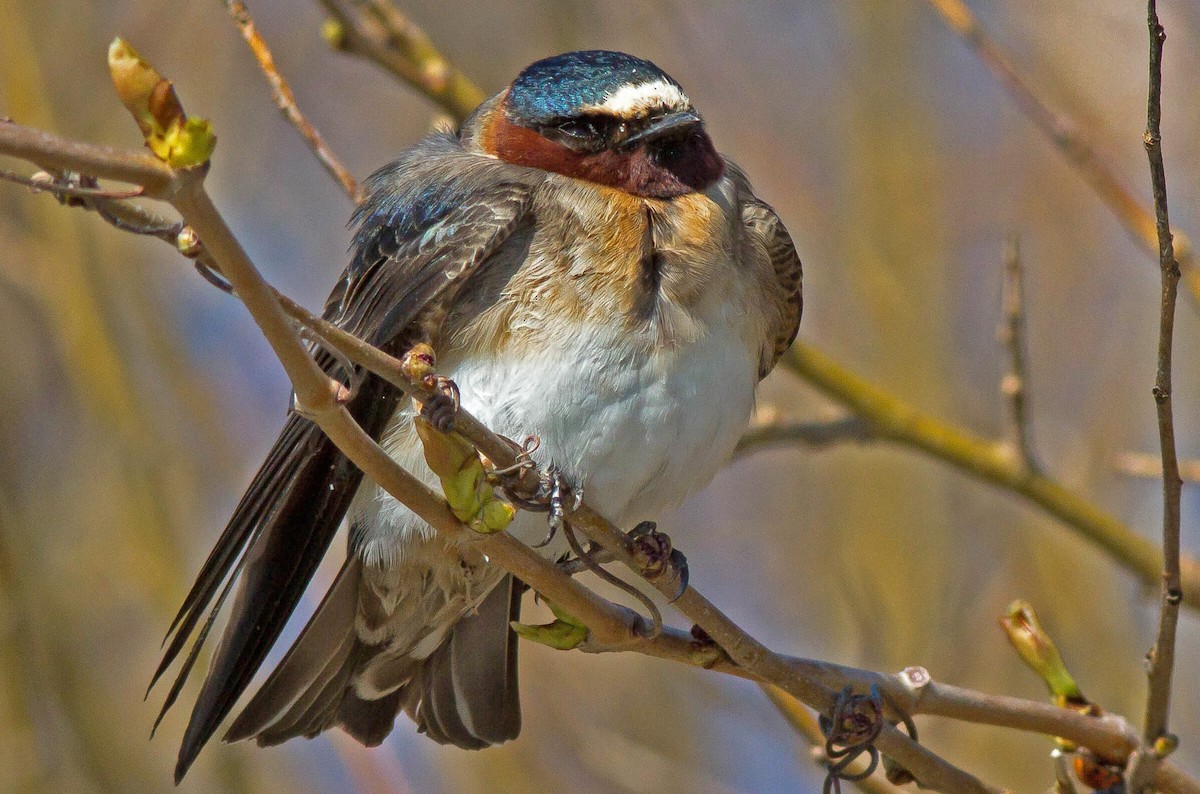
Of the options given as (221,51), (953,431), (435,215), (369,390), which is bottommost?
(369,390)

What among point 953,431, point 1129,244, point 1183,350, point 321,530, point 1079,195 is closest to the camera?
point 321,530

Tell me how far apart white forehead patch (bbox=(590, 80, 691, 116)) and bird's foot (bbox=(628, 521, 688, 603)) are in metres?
1.05

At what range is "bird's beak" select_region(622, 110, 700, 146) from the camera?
11.0 feet

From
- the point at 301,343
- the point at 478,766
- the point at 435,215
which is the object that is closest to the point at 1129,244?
the point at 478,766

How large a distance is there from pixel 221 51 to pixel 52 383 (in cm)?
140

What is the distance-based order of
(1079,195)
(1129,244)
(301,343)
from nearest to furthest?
1. (301,343)
2. (1129,244)
3. (1079,195)

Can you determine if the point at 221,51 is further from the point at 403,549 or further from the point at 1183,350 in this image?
the point at 1183,350

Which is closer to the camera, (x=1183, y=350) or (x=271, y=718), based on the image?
(x=271, y=718)

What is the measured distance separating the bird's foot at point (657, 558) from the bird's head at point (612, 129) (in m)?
0.90

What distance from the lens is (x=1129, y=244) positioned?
6.16 m

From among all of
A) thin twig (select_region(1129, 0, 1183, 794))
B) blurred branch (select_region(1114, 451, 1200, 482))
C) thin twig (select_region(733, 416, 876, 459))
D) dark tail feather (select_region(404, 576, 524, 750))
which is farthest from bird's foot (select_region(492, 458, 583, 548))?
blurred branch (select_region(1114, 451, 1200, 482))

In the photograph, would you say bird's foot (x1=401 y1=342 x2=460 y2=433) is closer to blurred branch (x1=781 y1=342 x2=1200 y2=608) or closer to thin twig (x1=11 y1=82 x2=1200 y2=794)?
thin twig (x1=11 y1=82 x2=1200 y2=794)

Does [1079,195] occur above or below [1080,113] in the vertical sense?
above

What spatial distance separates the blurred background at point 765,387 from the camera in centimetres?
475
